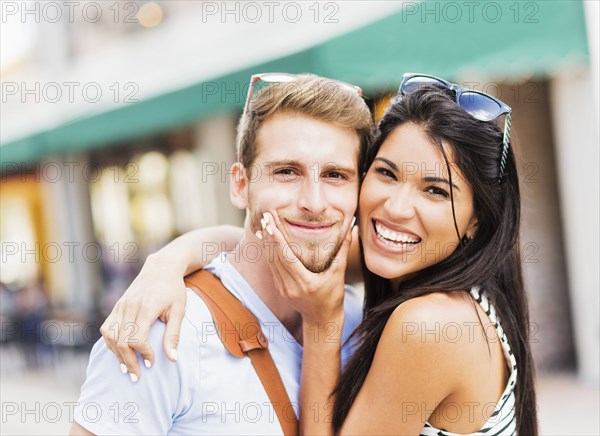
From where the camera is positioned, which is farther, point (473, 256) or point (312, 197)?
point (473, 256)

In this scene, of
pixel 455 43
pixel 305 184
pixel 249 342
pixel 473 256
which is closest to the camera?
pixel 249 342

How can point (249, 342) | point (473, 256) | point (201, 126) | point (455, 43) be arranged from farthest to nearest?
point (201, 126) < point (455, 43) < point (473, 256) < point (249, 342)

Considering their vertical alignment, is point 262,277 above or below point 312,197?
below

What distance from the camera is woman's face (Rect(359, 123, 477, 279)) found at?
214 cm

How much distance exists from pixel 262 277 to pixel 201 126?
6.73 meters

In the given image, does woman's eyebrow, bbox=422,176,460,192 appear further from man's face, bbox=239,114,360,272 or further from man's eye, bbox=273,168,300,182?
man's eye, bbox=273,168,300,182

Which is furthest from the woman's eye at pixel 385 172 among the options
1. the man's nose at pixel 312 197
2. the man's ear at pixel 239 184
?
the man's ear at pixel 239 184

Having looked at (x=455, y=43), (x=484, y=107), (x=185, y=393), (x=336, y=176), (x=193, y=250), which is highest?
(x=455, y=43)

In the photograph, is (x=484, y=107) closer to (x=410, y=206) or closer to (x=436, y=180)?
(x=436, y=180)

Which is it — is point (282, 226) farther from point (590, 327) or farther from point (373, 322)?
point (590, 327)

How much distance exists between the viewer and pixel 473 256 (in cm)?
230

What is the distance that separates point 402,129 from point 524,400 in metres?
1.15

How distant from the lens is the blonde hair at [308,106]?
2.12 metres

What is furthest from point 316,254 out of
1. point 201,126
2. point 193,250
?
point 201,126
